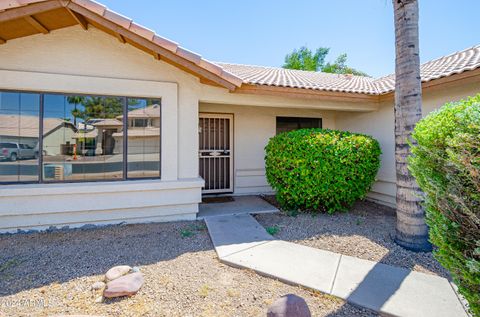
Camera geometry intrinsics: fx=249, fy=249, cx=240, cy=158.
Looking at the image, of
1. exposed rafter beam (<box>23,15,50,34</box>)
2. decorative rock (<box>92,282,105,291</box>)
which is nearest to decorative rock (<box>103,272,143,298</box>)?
decorative rock (<box>92,282,105,291</box>)

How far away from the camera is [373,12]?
18.2ft

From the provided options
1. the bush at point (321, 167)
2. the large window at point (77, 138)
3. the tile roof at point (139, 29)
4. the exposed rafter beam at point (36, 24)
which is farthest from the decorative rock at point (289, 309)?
the exposed rafter beam at point (36, 24)

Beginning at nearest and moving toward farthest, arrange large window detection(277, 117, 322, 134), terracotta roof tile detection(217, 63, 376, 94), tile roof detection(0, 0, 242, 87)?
tile roof detection(0, 0, 242, 87)
terracotta roof tile detection(217, 63, 376, 94)
large window detection(277, 117, 322, 134)

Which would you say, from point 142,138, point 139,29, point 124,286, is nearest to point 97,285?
point 124,286

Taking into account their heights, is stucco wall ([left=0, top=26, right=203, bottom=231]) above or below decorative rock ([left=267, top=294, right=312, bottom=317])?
above

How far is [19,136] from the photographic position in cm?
506

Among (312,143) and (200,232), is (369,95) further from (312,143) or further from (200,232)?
(200,232)

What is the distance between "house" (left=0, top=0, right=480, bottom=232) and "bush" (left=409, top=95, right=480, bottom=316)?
3.91 metres

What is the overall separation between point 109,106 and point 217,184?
169 inches

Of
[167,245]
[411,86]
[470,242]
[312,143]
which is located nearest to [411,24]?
[411,86]

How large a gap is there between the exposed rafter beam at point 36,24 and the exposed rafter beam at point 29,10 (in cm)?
15

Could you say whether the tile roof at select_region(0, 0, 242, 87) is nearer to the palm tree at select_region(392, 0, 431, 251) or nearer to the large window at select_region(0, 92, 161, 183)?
the large window at select_region(0, 92, 161, 183)

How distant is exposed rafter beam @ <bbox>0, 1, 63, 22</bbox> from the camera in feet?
13.4

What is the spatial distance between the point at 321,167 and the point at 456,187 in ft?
12.5
